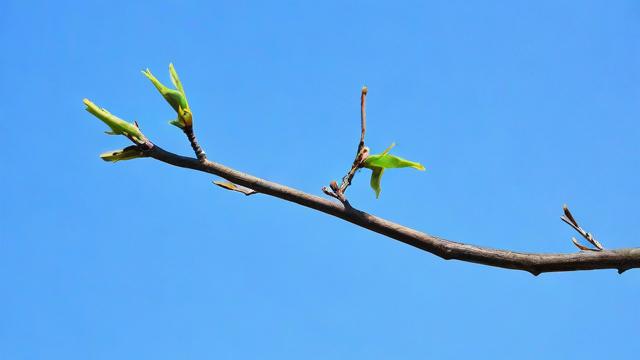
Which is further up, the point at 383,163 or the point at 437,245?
the point at 383,163

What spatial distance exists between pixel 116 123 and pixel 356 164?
0.73 meters

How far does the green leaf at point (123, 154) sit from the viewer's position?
76.1 inches

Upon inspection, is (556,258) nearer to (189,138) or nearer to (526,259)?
(526,259)

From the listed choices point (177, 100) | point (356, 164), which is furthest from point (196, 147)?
point (356, 164)

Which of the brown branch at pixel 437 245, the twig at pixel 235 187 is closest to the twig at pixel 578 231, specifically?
the brown branch at pixel 437 245

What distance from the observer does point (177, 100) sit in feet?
6.32

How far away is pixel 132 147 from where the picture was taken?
1.93 metres

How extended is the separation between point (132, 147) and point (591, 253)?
1.36 m

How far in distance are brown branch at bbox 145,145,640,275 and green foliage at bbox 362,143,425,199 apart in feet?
0.66

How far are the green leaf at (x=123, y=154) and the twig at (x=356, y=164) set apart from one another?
56 cm

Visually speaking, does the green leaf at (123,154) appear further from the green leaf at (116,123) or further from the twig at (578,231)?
the twig at (578,231)

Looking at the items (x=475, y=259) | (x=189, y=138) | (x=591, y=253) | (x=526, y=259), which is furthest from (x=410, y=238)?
(x=189, y=138)

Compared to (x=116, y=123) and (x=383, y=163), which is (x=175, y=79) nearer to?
(x=116, y=123)

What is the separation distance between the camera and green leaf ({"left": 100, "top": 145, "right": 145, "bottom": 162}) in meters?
1.93
